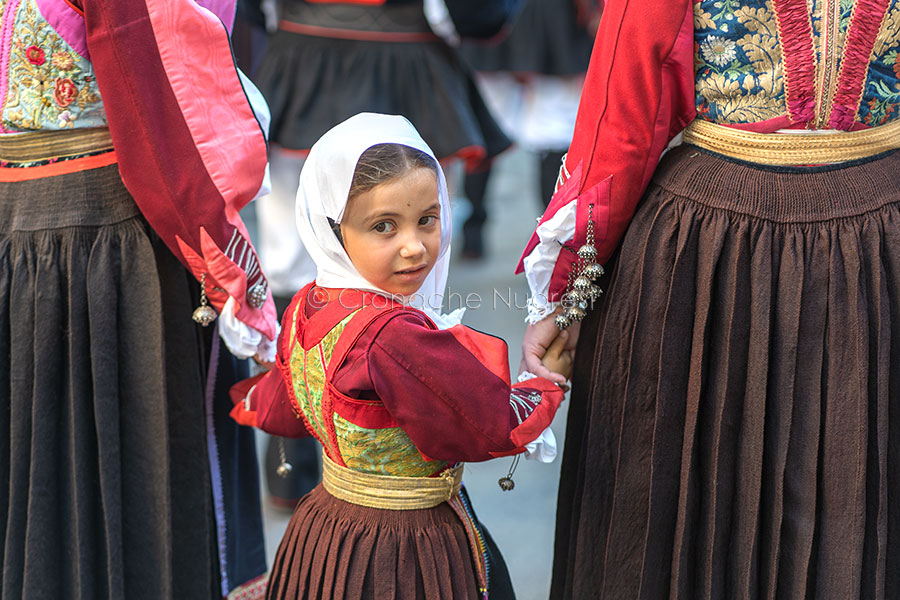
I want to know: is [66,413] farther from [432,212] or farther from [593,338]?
[593,338]

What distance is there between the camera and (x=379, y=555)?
55.2 inches

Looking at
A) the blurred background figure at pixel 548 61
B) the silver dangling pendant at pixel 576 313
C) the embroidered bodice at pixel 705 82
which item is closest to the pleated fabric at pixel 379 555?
the silver dangling pendant at pixel 576 313

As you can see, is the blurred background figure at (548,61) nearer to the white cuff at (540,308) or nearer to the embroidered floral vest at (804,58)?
the white cuff at (540,308)

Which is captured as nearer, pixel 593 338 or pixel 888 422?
pixel 888 422

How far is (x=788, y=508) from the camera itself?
1.44 metres

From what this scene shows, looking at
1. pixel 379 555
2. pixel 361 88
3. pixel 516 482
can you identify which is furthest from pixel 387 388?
pixel 516 482

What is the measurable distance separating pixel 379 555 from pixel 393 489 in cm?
9

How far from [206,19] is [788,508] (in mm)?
1135

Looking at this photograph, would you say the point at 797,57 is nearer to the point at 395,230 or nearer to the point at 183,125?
the point at 395,230

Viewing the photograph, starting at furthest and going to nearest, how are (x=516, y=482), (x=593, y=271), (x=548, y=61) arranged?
1. (x=548, y=61)
2. (x=516, y=482)
3. (x=593, y=271)

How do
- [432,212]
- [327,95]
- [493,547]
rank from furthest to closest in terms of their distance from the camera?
[327,95], [493,547], [432,212]

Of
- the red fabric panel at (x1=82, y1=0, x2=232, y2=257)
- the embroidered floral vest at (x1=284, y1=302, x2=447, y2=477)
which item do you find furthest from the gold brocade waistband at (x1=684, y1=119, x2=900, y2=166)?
the red fabric panel at (x1=82, y1=0, x2=232, y2=257)

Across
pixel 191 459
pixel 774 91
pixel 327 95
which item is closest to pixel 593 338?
pixel 774 91

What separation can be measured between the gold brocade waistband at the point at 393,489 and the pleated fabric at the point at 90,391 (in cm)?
41
